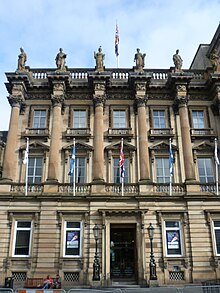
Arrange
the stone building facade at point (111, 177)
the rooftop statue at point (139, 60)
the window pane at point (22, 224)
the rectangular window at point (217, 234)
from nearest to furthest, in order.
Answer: the stone building facade at point (111, 177), the rectangular window at point (217, 234), the window pane at point (22, 224), the rooftop statue at point (139, 60)

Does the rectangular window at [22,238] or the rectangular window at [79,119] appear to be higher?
the rectangular window at [79,119]

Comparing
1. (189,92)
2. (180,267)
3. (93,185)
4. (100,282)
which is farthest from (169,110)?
(100,282)

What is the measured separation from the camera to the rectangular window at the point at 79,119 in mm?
27420

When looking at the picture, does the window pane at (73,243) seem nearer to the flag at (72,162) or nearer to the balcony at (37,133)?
the flag at (72,162)

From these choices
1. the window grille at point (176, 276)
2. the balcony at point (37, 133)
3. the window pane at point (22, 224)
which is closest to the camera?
the window grille at point (176, 276)

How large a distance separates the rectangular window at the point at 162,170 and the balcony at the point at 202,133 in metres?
3.33

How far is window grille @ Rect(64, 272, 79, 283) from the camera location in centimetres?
2185

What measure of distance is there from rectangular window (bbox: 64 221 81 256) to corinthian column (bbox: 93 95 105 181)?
13.0 ft

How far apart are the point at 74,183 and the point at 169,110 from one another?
11168mm

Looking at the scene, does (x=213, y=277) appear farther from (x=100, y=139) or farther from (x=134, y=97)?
(x=134, y=97)

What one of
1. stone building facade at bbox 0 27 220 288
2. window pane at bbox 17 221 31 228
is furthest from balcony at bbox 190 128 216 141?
window pane at bbox 17 221 31 228

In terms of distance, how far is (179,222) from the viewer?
923 inches

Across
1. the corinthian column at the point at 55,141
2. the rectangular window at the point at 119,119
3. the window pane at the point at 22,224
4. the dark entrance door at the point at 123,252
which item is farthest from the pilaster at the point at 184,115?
the window pane at the point at 22,224

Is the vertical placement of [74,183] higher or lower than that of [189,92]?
lower
